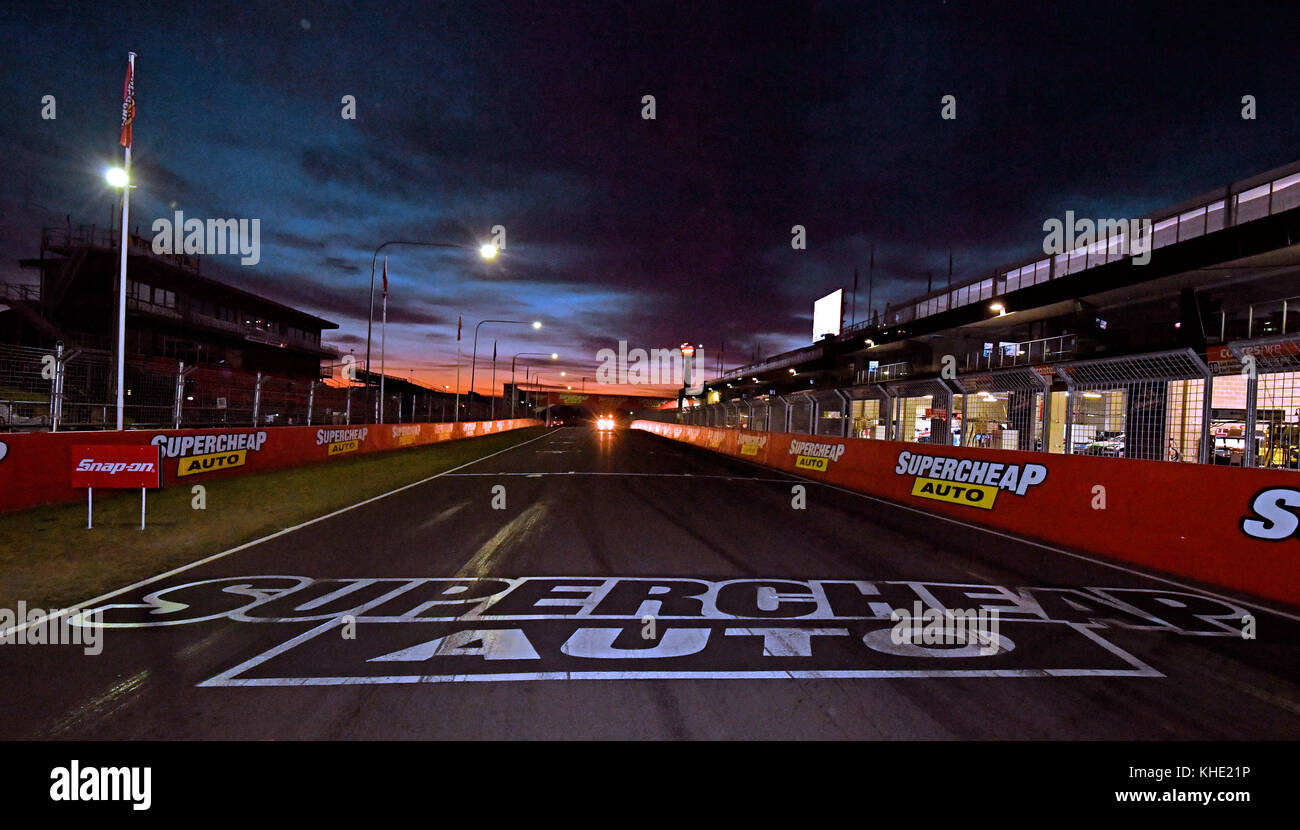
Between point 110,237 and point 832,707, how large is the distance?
168 feet

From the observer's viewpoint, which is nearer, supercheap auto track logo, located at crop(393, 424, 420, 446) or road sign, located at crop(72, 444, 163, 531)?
road sign, located at crop(72, 444, 163, 531)

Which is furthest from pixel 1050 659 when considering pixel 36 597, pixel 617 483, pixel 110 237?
pixel 110 237

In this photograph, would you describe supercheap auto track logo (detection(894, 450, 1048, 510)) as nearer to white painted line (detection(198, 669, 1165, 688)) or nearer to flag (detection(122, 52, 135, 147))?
white painted line (detection(198, 669, 1165, 688))

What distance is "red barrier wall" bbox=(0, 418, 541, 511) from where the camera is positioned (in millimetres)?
10219

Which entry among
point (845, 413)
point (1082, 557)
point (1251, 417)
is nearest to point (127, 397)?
point (845, 413)

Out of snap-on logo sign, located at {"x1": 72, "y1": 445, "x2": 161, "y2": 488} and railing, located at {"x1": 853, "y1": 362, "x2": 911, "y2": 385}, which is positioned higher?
railing, located at {"x1": 853, "y1": 362, "x2": 911, "y2": 385}

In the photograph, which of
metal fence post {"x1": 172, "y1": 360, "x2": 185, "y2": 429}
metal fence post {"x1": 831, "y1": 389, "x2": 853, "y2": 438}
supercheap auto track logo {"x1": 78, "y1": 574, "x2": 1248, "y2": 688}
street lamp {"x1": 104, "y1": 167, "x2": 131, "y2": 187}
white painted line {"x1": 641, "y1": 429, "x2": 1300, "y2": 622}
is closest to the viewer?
supercheap auto track logo {"x1": 78, "y1": 574, "x2": 1248, "y2": 688}

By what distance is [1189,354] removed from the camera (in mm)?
8711

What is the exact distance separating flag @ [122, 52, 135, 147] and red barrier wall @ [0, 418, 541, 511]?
17.2 ft

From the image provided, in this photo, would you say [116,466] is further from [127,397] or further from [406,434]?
[406,434]

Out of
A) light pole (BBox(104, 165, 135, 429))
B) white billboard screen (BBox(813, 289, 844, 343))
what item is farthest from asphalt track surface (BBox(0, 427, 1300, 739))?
white billboard screen (BBox(813, 289, 844, 343))

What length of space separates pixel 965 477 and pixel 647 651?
30.7ft
